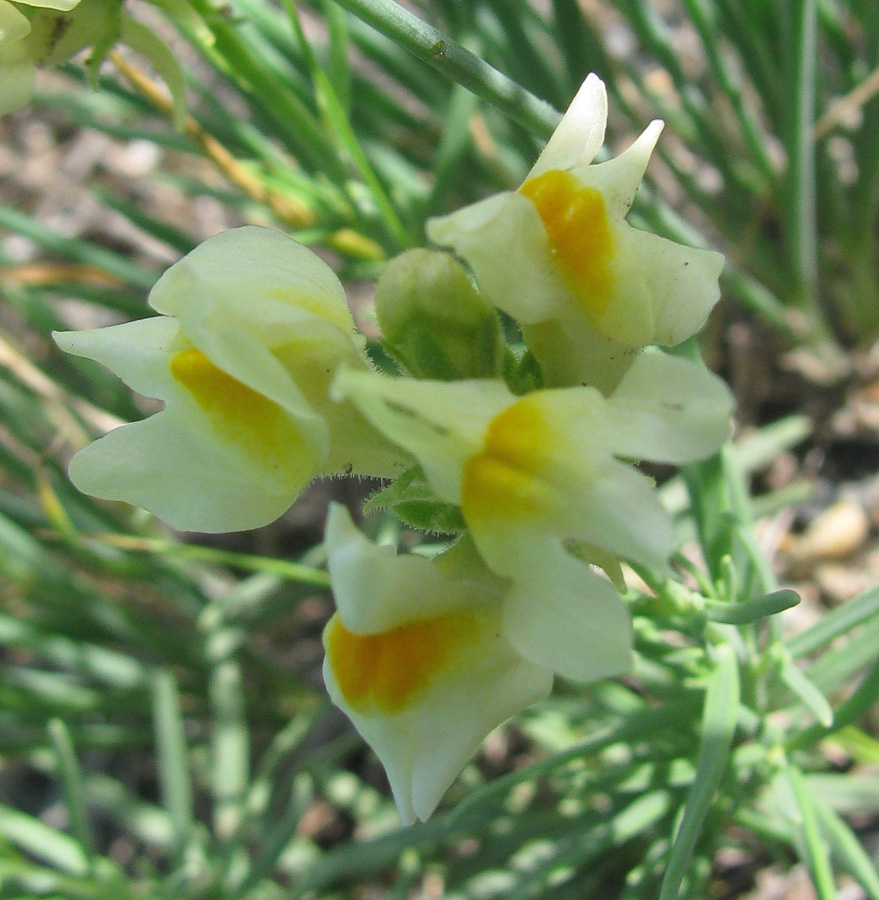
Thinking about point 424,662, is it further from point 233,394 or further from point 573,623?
point 233,394

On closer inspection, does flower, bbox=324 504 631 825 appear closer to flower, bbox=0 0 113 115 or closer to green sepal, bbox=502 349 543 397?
green sepal, bbox=502 349 543 397

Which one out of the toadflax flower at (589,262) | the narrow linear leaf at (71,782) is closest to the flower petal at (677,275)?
the toadflax flower at (589,262)

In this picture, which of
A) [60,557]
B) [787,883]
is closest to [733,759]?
[787,883]

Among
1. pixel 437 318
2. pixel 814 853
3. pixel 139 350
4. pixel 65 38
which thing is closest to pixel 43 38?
pixel 65 38

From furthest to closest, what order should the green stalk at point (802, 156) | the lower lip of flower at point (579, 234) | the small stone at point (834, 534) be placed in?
the small stone at point (834, 534), the green stalk at point (802, 156), the lower lip of flower at point (579, 234)

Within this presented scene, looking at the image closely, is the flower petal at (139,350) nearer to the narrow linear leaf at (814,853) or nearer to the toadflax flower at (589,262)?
the toadflax flower at (589,262)

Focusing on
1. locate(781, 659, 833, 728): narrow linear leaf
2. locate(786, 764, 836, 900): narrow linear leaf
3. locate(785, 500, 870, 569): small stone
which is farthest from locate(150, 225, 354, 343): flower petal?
locate(785, 500, 870, 569): small stone

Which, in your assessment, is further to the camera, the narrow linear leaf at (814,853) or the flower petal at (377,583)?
the narrow linear leaf at (814,853)

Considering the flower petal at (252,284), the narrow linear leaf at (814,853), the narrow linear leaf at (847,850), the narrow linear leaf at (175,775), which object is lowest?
the narrow linear leaf at (175,775)
